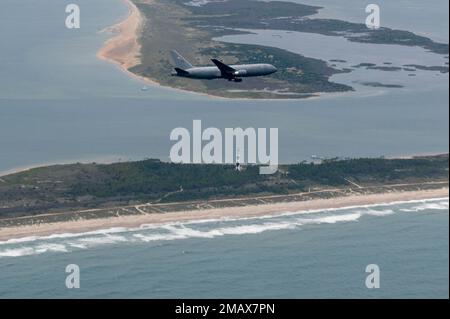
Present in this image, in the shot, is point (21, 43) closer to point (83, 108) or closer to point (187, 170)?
point (83, 108)

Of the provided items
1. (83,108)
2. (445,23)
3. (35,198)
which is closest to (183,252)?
(35,198)

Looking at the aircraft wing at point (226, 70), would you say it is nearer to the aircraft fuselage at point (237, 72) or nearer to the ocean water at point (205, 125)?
the aircraft fuselage at point (237, 72)

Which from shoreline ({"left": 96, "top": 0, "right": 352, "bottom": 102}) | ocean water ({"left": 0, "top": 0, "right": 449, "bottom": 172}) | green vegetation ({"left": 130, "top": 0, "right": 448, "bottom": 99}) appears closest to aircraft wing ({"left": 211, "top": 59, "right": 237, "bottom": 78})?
ocean water ({"left": 0, "top": 0, "right": 449, "bottom": 172})

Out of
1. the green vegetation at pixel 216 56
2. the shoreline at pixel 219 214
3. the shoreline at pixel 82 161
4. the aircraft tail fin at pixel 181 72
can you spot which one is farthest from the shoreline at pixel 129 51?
the aircraft tail fin at pixel 181 72

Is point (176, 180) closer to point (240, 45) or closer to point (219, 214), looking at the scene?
point (219, 214)

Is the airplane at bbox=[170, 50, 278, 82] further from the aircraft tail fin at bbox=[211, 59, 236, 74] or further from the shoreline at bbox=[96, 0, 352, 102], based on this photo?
the shoreline at bbox=[96, 0, 352, 102]

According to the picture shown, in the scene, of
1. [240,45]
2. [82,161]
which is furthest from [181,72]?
[240,45]
